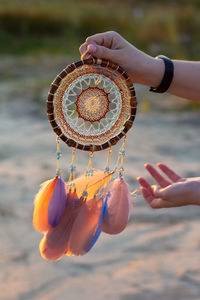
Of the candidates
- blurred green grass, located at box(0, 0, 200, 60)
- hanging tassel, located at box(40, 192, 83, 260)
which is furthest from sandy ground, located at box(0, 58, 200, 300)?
blurred green grass, located at box(0, 0, 200, 60)

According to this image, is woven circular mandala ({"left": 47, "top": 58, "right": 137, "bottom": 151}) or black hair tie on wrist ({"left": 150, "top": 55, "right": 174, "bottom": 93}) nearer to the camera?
woven circular mandala ({"left": 47, "top": 58, "right": 137, "bottom": 151})

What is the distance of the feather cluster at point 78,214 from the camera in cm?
196

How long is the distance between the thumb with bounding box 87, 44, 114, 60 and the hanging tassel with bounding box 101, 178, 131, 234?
589 mm

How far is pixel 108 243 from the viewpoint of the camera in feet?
11.1

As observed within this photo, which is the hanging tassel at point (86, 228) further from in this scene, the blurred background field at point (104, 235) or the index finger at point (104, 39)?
the blurred background field at point (104, 235)

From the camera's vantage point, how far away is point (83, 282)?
2.88m

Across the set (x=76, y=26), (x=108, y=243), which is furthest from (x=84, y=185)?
(x=76, y=26)

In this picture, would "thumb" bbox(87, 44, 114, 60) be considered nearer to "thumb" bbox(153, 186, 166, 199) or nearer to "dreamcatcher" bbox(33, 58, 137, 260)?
"dreamcatcher" bbox(33, 58, 137, 260)

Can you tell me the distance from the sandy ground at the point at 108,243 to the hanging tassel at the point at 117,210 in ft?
0.97

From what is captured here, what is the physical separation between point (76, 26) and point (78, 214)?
48.5ft

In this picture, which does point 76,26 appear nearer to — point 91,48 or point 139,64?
point 139,64

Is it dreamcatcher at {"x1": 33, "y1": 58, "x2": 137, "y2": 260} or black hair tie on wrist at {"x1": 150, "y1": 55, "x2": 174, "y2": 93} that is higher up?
black hair tie on wrist at {"x1": 150, "y1": 55, "x2": 174, "y2": 93}

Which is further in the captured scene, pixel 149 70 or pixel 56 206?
pixel 149 70

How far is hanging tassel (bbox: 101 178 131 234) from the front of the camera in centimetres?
201
